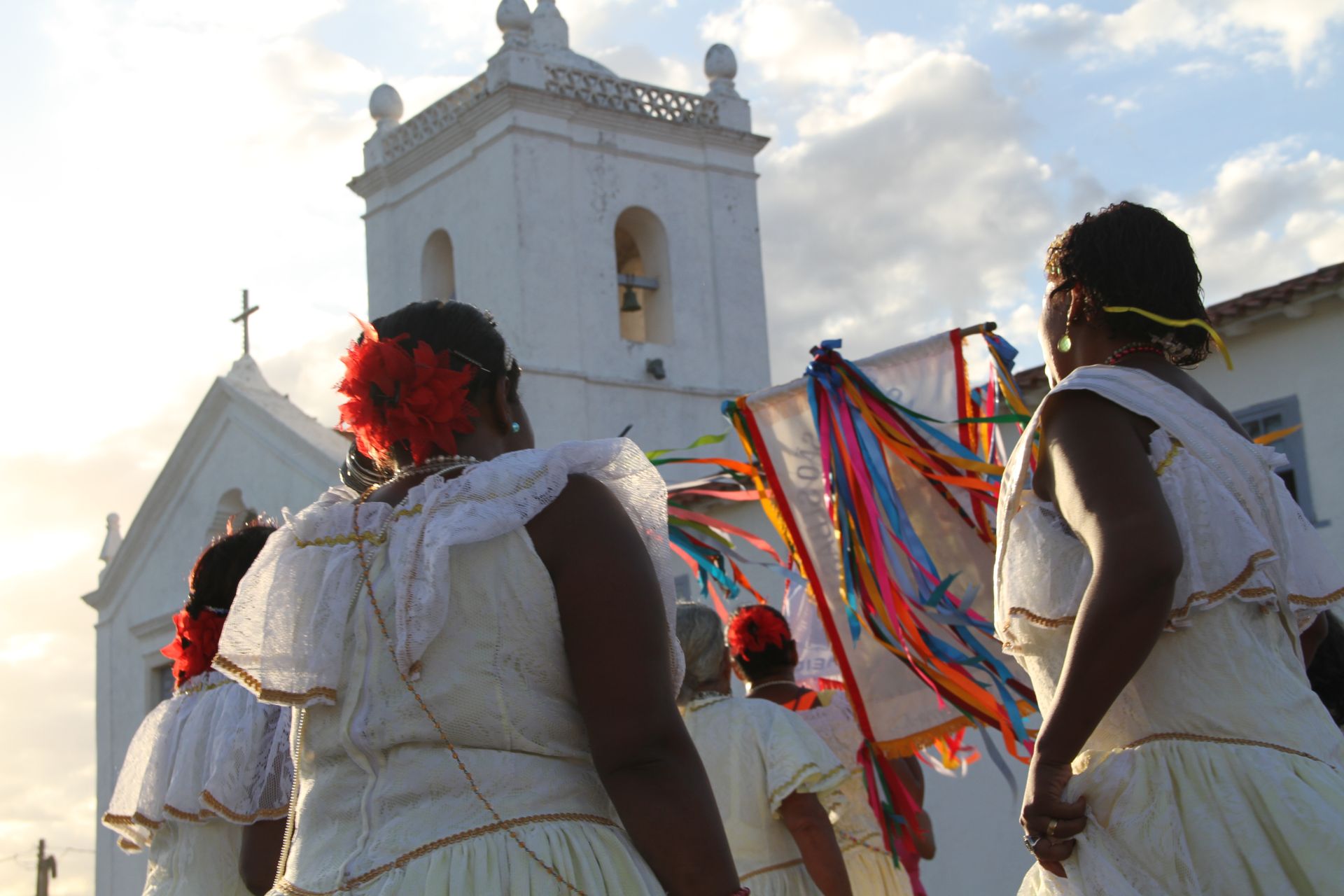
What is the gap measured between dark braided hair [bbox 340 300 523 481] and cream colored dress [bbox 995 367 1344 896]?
925 millimetres

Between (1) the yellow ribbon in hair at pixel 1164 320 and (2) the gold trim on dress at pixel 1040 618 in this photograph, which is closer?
(2) the gold trim on dress at pixel 1040 618

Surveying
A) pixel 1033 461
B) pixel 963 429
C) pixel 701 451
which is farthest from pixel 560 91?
pixel 1033 461

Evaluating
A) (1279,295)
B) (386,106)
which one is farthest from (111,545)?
(1279,295)

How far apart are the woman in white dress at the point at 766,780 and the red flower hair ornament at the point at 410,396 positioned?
2417 mm

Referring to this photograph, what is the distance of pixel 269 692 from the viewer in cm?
238

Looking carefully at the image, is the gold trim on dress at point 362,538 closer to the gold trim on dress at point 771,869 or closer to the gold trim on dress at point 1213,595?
the gold trim on dress at point 1213,595

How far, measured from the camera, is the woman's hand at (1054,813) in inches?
102

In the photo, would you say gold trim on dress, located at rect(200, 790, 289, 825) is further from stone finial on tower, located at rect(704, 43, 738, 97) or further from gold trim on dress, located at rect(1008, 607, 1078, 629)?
stone finial on tower, located at rect(704, 43, 738, 97)

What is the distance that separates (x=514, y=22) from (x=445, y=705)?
19780 mm

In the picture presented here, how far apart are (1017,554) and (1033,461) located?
0.55 ft

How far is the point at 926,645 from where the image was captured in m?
5.05

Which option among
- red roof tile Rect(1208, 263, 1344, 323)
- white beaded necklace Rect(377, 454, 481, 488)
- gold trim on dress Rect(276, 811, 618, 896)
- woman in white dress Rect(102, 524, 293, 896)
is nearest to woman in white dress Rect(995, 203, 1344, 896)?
gold trim on dress Rect(276, 811, 618, 896)

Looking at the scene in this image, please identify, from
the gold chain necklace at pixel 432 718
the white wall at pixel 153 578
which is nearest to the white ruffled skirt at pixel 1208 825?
the gold chain necklace at pixel 432 718

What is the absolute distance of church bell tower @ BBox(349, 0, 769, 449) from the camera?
→ 69.3 ft
